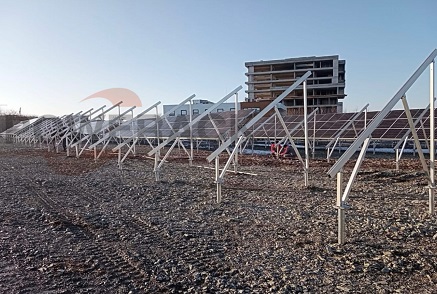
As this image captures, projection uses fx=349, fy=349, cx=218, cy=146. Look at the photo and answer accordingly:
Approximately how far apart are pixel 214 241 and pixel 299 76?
2565 inches

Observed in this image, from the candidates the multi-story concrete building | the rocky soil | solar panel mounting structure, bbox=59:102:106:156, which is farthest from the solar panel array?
the multi-story concrete building

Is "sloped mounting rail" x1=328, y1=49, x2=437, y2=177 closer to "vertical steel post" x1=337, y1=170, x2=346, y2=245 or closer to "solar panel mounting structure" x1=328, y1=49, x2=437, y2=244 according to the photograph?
"solar panel mounting structure" x1=328, y1=49, x2=437, y2=244

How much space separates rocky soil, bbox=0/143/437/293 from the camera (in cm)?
330

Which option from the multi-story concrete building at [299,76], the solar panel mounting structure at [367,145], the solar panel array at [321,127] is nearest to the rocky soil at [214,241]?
the solar panel mounting structure at [367,145]

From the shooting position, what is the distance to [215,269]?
362 cm

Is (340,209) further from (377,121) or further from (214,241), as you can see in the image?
(214,241)

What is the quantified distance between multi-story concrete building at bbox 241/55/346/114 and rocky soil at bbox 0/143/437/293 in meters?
54.2

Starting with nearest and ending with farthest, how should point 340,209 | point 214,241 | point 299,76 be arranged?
point 340,209, point 214,241, point 299,76

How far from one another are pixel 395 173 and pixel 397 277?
8.39 meters

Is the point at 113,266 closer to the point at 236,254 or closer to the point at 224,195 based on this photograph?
the point at 236,254

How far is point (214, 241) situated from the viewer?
15.1 feet

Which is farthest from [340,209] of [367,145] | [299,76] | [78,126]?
→ [299,76]

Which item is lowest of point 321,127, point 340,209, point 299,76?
point 340,209

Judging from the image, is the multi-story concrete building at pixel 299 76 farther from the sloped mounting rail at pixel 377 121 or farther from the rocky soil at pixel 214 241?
the sloped mounting rail at pixel 377 121
